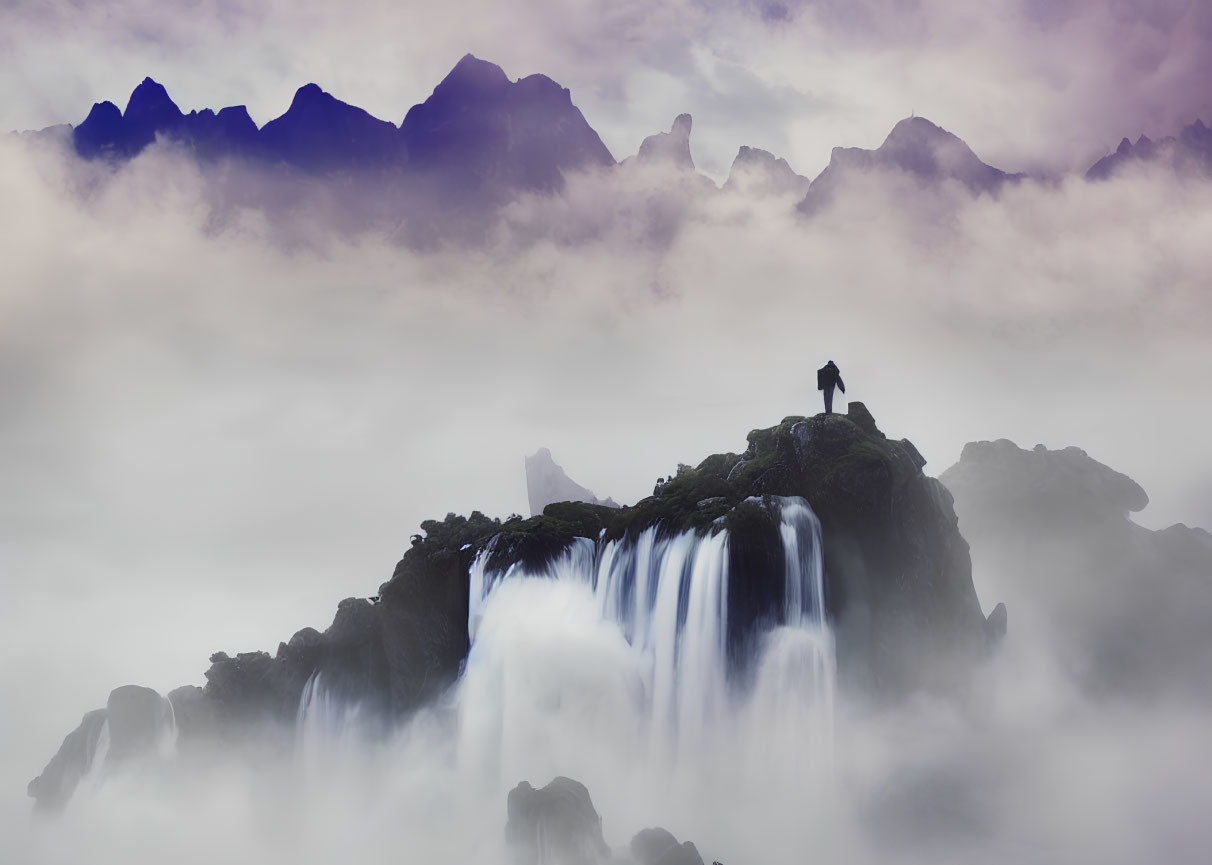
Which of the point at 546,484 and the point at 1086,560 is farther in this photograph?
the point at 546,484

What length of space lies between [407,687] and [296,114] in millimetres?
119489

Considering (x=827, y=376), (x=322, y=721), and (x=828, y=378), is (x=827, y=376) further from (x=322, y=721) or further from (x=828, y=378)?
(x=322, y=721)

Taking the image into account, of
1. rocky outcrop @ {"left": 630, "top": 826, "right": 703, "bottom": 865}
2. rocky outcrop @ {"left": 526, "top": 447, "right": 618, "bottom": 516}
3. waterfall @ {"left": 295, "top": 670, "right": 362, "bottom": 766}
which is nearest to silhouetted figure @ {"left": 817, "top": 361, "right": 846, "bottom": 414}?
rocky outcrop @ {"left": 630, "top": 826, "right": 703, "bottom": 865}

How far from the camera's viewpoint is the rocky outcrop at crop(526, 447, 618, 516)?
143 metres

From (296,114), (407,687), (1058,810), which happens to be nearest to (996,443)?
(1058,810)

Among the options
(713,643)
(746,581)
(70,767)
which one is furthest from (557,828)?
(70,767)

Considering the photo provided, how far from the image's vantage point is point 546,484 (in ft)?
479

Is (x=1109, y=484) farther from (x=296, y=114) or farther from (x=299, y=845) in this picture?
(x=296, y=114)

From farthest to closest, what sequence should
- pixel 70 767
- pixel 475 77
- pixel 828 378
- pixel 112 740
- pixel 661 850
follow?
1. pixel 475 77
2. pixel 70 767
3. pixel 112 740
4. pixel 828 378
5. pixel 661 850

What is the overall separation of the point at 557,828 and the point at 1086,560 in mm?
83952

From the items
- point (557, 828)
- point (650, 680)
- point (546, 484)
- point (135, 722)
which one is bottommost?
point (557, 828)

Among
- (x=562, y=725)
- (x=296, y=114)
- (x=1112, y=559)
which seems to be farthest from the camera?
(x=296, y=114)

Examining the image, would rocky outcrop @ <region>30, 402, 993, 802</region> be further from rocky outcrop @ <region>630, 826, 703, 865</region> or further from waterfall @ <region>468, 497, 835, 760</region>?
rocky outcrop @ <region>630, 826, 703, 865</region>

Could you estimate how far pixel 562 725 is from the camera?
160ft
